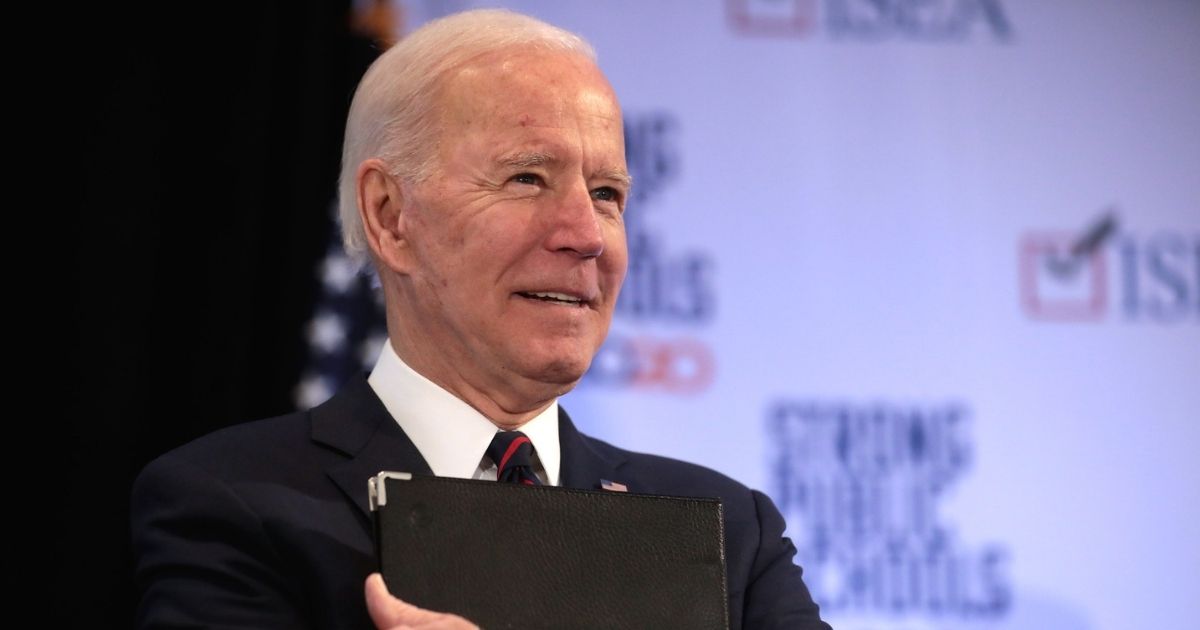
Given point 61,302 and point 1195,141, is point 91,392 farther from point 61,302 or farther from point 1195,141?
point 1195,141

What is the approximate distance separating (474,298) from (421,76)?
33 centimetres

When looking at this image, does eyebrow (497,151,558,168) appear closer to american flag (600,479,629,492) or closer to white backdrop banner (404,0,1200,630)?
american flag (600,479,629,492)

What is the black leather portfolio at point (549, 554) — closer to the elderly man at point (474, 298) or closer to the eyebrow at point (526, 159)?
the elderly man at point (474, 298)

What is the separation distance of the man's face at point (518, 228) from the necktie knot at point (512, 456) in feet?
0.25

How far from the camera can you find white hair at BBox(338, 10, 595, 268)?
2.03m

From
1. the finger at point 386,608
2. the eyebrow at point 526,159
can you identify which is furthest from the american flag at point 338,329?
the finger at point 386,608

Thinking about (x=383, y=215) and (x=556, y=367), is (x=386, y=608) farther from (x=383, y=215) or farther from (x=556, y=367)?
(x=383, y=215)

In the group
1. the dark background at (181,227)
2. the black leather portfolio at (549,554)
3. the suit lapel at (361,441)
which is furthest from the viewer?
the dark background at (181,227)

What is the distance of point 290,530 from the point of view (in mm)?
1735

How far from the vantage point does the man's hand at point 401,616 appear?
1520mm

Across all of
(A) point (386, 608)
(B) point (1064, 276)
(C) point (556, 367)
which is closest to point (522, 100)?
(C) point (556, 367)

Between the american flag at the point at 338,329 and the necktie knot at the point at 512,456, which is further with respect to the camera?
the american flag at the point at 338,329

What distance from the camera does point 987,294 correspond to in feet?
12.7

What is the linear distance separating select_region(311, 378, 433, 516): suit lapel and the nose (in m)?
0.33
